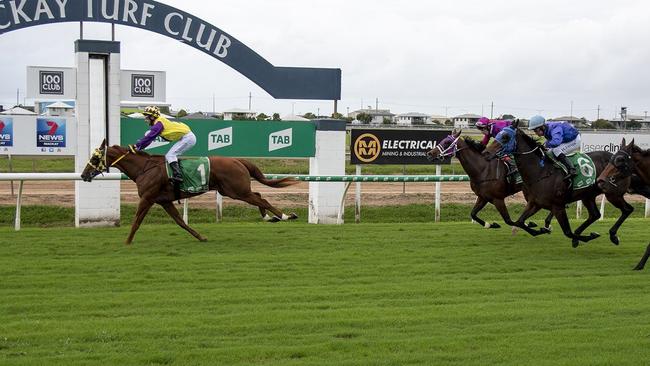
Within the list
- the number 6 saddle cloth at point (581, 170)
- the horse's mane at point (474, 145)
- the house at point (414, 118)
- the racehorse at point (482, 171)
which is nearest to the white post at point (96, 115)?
the racehorse at point (482, 171)

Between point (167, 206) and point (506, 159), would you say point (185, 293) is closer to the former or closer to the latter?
point (167, 206)

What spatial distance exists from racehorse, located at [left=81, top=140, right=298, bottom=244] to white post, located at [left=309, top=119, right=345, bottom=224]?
4794 mm

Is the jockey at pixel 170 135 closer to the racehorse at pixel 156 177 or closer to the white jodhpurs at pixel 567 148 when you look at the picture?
the racehorse at pixel 156 177

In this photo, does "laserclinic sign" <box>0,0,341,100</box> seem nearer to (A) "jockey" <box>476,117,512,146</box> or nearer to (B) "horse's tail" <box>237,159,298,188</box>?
(A) "jockey" <box>476,117,512,146</box>

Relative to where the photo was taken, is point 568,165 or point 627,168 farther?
point 568,165

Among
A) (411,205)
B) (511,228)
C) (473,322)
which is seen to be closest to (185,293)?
(473,322)

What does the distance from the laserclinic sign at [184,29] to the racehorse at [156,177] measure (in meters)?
4.14

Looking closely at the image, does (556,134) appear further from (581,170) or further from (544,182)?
(544,182)

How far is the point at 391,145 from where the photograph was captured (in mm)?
16453

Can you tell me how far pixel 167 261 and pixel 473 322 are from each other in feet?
13.0

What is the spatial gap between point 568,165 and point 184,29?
7614 mm

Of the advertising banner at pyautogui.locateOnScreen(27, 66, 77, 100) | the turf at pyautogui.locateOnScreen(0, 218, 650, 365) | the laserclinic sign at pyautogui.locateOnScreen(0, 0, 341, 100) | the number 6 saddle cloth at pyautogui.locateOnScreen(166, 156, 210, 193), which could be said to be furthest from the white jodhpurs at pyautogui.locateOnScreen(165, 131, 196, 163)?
the laserclinic sign at pyautogui.locateOnScreen(0, 0, 341, 100)

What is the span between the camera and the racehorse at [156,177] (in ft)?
35.1

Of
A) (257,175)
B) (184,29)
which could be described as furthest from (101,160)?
(184,29)
